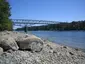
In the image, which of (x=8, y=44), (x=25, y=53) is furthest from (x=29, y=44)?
(x=8, y=44)

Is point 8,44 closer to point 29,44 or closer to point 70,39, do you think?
point 29,44

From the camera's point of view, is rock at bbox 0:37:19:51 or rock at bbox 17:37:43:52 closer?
rock at bbox 0:37:19:51

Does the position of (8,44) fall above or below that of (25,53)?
above

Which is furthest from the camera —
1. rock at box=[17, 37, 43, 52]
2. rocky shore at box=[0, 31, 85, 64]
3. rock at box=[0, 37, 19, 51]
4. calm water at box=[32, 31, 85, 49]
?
calm water at box=[32, 31, 85, 49]

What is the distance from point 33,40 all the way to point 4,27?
16.8 m

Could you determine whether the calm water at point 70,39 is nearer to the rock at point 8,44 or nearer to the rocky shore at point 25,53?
the rocky shore at point 25,53

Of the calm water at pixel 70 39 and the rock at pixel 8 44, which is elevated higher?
the rock at pixel 8 44

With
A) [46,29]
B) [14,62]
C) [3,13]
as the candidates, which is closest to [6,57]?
[14,62]

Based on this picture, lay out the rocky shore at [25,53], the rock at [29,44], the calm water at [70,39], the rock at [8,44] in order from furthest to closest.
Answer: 1. the calm water at [70,39]
2. the rock at [29,44]
3. the rock at [8,44]
4. the rocky shore at [25,53]

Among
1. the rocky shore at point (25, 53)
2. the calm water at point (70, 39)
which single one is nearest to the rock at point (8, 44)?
the rocky shore at point (25, 53)

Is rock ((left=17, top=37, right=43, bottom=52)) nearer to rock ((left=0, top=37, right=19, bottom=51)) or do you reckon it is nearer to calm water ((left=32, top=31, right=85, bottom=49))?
rock ((left=0, top=37, right=19, bottom=51))

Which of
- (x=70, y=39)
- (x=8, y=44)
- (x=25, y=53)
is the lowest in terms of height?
(x=70, y=39)

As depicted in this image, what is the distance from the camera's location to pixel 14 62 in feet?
32.3

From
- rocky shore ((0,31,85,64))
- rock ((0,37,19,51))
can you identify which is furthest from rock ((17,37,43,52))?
rock ((0,37,19,51))
